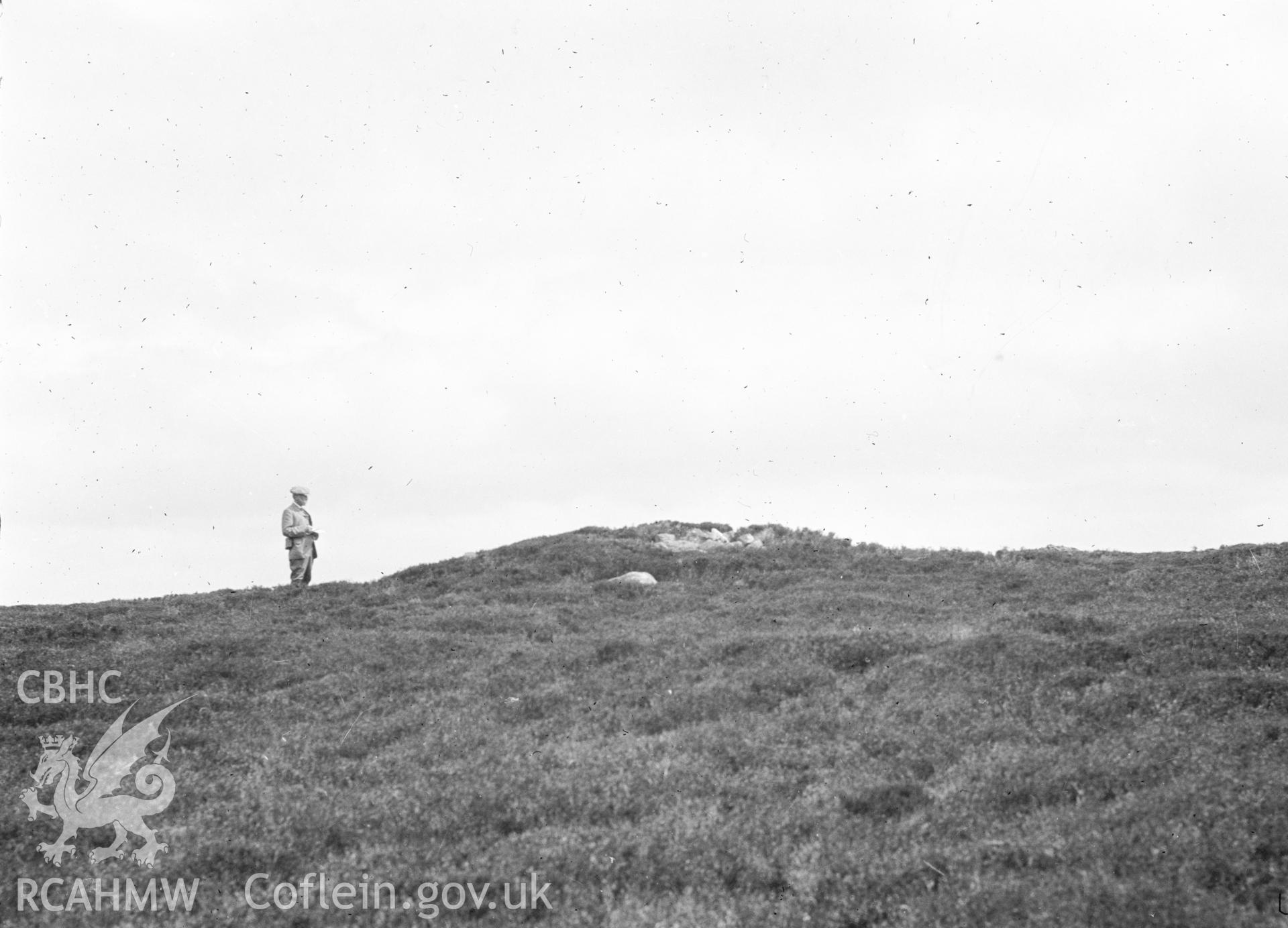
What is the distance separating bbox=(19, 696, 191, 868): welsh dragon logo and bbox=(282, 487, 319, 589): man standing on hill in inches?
737

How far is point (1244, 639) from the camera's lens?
61.1 feet

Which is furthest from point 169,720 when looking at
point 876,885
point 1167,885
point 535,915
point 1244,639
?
point 1244,639

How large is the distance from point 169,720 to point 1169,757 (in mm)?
15857

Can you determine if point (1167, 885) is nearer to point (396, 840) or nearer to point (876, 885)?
point (876, 885)

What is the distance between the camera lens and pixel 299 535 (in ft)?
118

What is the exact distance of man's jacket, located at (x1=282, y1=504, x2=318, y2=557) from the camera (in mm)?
36125

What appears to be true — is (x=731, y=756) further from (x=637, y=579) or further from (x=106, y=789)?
(x=637, y=579)

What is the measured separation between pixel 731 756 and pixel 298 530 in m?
25.3

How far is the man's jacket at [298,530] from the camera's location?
3612cm
